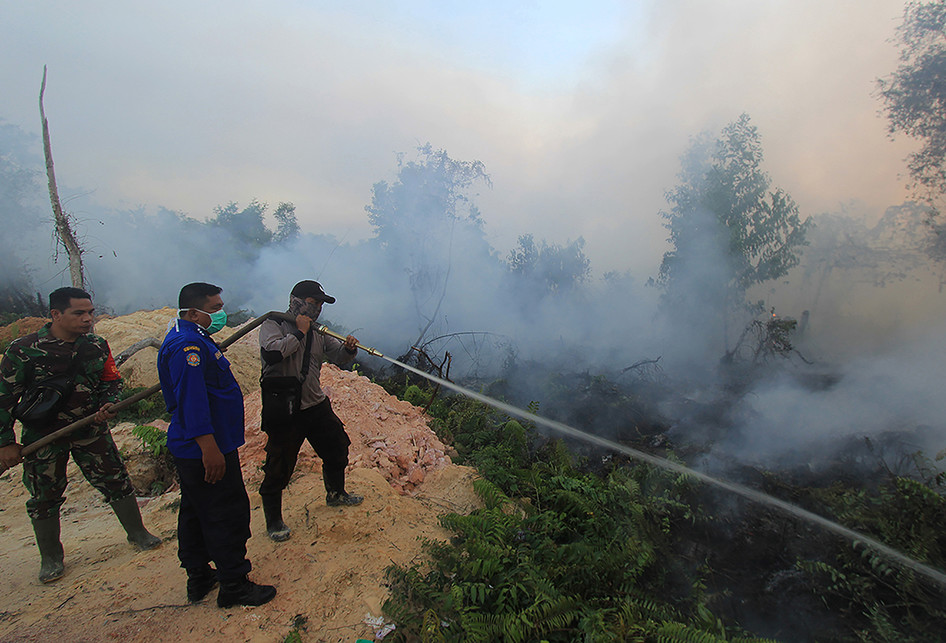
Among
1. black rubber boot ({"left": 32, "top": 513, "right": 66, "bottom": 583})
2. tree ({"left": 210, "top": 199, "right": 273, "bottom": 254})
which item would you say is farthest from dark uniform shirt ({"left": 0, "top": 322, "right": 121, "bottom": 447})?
tree ({"left": 210, "top": 199, "right": 273, "bottom": 254})

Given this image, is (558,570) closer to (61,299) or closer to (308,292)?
(308,292)

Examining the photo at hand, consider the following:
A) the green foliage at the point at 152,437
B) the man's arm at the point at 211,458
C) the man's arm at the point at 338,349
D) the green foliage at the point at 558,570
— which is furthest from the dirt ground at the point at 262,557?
the man's arm at the point at 338,349

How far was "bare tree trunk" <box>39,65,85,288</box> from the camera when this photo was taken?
8195 mm

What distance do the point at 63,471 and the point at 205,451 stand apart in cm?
192

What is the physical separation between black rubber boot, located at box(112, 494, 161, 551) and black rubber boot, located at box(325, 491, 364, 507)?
4.68 ft

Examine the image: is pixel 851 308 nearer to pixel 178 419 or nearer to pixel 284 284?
pixel 178 419

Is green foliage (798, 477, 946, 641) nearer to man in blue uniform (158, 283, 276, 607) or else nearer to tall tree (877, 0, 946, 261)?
man in blue uniform (158, 283, 276, 607)

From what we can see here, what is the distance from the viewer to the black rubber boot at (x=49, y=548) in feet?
10.4

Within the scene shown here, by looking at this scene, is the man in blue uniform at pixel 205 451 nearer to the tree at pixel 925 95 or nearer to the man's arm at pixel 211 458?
the man's arm at pixel 211 458

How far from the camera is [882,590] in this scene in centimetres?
319

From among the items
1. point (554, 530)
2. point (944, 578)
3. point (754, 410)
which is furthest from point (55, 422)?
point (754, 410)

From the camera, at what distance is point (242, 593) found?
2.65 meters

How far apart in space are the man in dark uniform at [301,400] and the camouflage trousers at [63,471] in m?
1.28

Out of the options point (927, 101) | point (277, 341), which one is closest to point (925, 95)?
point (927, 101)
